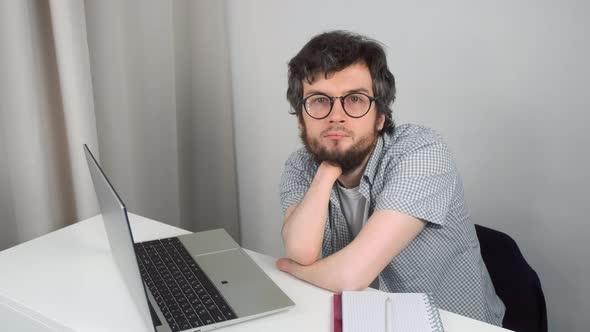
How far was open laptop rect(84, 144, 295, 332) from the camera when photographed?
0.95 m

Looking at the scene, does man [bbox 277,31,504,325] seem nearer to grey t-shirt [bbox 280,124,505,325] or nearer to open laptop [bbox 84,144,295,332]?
grey t-shirt [bbox 280,124,505,325]

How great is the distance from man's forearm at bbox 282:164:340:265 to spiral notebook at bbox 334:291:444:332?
19 cm

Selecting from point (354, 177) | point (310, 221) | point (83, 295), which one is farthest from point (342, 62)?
point (83, 295)

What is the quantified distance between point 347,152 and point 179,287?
517 mm

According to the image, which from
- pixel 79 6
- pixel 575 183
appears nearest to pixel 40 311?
pixel 79 6

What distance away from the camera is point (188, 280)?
1123 mm

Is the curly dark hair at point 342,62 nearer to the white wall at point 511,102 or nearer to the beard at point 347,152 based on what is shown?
the beard at point 347,152

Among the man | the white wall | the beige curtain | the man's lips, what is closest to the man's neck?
the man

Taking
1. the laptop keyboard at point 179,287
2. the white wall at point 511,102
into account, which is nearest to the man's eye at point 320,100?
the laptop keyboard at point 179,287

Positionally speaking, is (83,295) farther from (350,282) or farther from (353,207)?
(353,207)

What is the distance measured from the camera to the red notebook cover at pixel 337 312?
0.95 metres

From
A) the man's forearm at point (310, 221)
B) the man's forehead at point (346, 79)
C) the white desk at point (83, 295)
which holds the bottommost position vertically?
the white desk at point (83, 295)

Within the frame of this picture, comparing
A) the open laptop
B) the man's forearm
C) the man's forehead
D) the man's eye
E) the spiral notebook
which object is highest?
the man's forehead

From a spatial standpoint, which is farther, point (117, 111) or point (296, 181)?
point (117, 111)
